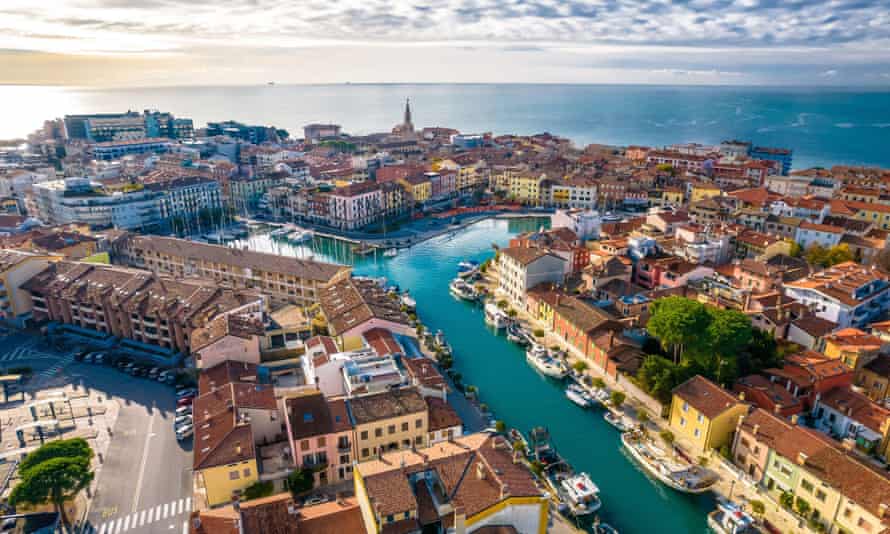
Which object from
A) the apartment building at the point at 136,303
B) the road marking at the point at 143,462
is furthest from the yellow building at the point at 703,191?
the road marking at the point at 143,462

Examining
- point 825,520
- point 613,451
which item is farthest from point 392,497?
point 825,520

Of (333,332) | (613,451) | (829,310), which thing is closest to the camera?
(613,451)

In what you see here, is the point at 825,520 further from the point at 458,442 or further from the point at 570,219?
the point at 570,219

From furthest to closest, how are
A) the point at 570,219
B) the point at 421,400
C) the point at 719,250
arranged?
the point at 570,219 < the point at 719,250 < the point at 421,400

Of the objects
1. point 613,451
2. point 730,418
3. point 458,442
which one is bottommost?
point 613,451

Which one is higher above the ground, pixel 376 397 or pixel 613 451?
Result: pixel 376 397

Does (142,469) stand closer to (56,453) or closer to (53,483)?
(56,453)

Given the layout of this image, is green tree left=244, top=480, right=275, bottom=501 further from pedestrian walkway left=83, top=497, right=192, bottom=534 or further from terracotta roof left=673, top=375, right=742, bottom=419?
terracotta roof left=673, top=375, right=742, bottom=419

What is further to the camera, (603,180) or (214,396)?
(603,180)
